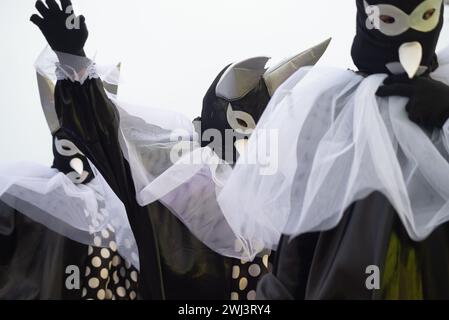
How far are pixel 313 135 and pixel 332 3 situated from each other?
2.32 feet

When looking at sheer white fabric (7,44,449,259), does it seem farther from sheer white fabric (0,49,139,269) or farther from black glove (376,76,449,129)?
sheer white fabric (0,49,139,269)

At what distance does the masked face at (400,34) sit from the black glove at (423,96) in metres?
0.02

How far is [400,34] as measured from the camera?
2.86 feet

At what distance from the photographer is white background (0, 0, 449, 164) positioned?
4.89 ft

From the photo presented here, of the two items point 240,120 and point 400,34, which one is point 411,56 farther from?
point 240,120

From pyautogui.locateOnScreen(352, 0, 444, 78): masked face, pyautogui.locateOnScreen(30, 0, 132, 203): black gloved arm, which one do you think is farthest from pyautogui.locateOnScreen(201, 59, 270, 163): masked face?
pyautogui.locateOnScreen(352, 0, 444, 78): masked face

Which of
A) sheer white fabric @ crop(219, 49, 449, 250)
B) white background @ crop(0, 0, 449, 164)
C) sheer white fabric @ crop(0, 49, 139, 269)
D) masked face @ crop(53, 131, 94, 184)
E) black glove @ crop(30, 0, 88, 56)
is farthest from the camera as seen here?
white background @ crop(0, 0, 449, 164)

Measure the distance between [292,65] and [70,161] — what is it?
18.0 inches

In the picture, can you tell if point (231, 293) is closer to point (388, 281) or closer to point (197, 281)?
point (197, 281)

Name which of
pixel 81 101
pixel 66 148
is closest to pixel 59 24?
pixel 81 101

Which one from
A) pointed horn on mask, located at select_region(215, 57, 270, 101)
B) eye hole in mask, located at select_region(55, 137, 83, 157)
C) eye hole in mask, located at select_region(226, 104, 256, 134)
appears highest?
pointed horn on mask, located at select_region(215, 57, 270, 101)

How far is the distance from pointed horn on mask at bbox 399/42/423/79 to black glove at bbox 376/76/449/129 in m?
0.02

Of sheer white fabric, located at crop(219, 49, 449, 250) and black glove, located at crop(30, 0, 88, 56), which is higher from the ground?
black glove, located at crop(30, 0, 88, 56)

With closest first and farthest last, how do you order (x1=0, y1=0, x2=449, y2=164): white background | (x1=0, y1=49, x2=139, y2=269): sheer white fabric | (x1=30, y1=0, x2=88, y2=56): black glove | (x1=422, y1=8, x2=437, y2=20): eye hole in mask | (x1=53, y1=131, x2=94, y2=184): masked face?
(x1=422, y1=8, x2=437, y2=20): eye hole in mask
(x1=30, y1=0, x2=88, y2=56): black glove
(x1=0, y1=49, x2=139, y2=269): sheer white fabric
(x1=53, y1=131, x2=94, y2=184): masked face
(x1=0, y1=0, x2=449, y2=164): white background
